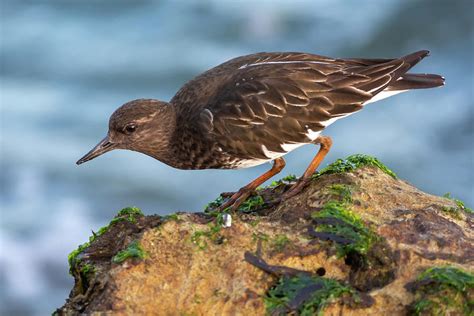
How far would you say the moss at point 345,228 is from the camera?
4.44 m

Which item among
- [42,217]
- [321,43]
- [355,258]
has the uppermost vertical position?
[321,43]

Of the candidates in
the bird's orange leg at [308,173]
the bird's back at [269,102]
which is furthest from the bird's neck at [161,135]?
the bird's orange leg at [308,173]

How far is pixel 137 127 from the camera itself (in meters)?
6.30

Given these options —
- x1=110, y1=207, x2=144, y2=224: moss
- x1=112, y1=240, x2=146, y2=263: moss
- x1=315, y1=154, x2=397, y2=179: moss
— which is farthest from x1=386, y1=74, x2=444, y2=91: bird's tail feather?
x1=112, y1=240, x2=146, y2=263: moss

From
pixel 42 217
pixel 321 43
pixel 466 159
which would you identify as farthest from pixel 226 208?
pixel 321 43

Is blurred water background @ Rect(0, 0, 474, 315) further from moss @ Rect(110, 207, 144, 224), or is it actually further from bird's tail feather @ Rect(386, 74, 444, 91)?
moss @ Rect(110, 207, 144, 224)

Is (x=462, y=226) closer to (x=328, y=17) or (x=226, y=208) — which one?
(x=226, y=208)

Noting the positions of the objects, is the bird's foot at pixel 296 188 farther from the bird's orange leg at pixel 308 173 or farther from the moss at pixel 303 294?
the moss at pixel 303 294

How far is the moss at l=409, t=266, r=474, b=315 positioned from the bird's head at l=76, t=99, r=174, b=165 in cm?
277

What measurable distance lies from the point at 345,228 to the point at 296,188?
2.88ft

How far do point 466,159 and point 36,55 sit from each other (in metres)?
7.60

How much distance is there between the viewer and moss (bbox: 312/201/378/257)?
14.6 ft

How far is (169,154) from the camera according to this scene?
6531 millimetres

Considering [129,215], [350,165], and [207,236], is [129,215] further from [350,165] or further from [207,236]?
[350,165]
